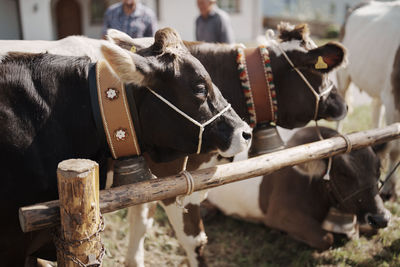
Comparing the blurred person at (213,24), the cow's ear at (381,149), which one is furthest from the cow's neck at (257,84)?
the blurred person at (213,24)

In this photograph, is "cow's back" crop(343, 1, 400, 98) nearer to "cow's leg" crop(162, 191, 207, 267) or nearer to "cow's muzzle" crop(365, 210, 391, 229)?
"cow's muzzle" crop(365, 210, 391, 229)

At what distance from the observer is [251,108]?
2.74m

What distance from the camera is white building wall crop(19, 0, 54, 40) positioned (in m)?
11.0

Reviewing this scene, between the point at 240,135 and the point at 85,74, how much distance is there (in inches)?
32.4

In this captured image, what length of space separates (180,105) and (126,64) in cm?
35

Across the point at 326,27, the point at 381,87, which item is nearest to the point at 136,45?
the point at 381,87

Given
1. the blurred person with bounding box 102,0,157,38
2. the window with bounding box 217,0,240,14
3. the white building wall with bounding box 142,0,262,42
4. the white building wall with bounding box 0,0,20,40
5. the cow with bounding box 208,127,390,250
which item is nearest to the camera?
the cow with bounding box 208,127,390,250

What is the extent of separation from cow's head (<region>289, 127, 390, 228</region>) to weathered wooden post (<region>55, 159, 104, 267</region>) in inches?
89.3

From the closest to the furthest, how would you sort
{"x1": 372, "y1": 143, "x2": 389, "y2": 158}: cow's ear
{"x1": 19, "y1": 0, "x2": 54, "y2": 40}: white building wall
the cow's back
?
{"x1": 372, "y1": 143, "x2": 389, "y2": 158}: cow's ear, the cow's back, {"x1": 19, "y1": 0, "x2": 54, "y2": 40}: white building wall

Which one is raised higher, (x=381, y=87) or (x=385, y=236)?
(x=381, y=87)

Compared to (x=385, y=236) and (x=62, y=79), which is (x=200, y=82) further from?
(x=385, y=236)

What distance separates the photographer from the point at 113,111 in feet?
6.33

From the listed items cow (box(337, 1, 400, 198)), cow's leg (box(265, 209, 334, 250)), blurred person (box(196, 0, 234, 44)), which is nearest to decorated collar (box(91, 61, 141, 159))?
cow's leg (box(265, 209, 334, 250))

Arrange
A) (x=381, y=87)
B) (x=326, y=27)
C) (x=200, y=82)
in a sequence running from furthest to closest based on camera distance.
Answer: (x=326, y=27) → (x=381, y=87) → (x=200, y=82)
